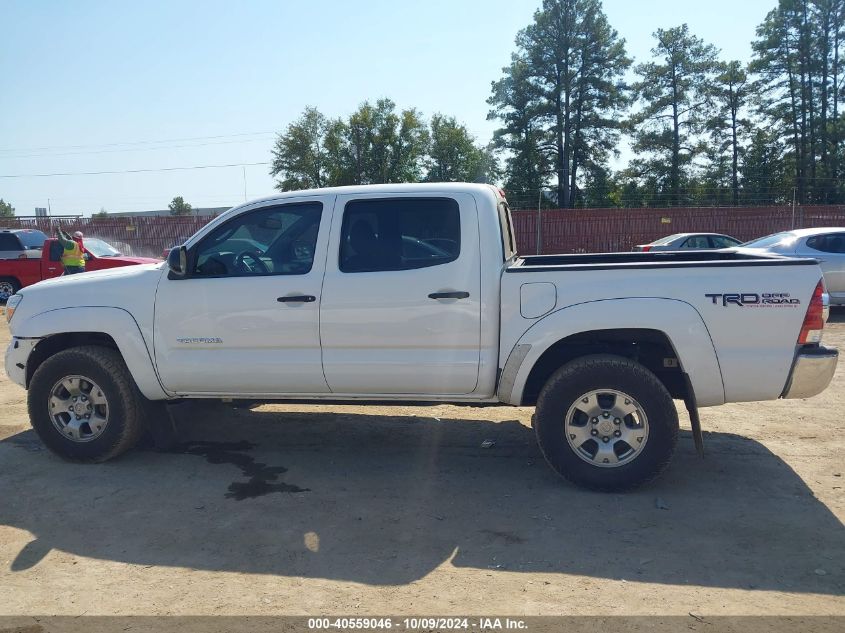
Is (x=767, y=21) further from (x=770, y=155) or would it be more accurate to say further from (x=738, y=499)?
(x=738, y=499)

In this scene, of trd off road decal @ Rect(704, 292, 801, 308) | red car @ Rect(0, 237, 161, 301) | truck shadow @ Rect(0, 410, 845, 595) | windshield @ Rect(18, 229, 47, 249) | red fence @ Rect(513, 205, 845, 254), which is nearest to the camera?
truck shadow @ Rect(0, 410, 845, 595)

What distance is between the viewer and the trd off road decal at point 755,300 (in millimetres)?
4305

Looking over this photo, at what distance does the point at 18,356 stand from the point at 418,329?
3.13m

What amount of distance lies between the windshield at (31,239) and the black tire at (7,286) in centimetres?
86

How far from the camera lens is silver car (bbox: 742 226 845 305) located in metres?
11.9

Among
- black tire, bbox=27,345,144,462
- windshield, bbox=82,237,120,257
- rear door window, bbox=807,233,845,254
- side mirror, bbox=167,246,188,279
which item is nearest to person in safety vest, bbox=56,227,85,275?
windshield, bbox=82,237,120,257

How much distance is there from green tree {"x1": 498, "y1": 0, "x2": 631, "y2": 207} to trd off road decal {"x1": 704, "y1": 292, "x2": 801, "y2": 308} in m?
39.4

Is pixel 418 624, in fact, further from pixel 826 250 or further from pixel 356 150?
pixel 356 150

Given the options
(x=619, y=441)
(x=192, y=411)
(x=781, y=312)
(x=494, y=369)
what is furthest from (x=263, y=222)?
(x=781, y=312)

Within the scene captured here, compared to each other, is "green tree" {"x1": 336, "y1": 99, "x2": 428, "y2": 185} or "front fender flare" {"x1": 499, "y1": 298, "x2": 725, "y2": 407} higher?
"green tree" {"x1": 336, "y1": 99, "x2": 428, "y2": 185}

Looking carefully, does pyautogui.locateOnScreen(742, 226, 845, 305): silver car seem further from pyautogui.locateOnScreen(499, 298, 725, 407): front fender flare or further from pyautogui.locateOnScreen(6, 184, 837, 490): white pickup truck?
pyautogui.locateOnScreen(499, 298, 725, 407): front fender flare

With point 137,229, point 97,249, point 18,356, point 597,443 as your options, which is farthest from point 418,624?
point 137,229

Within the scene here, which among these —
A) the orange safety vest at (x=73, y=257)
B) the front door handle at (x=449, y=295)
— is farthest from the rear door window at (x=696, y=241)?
the front door handle at (x=449, y=295)

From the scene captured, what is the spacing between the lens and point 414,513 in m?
4.42
